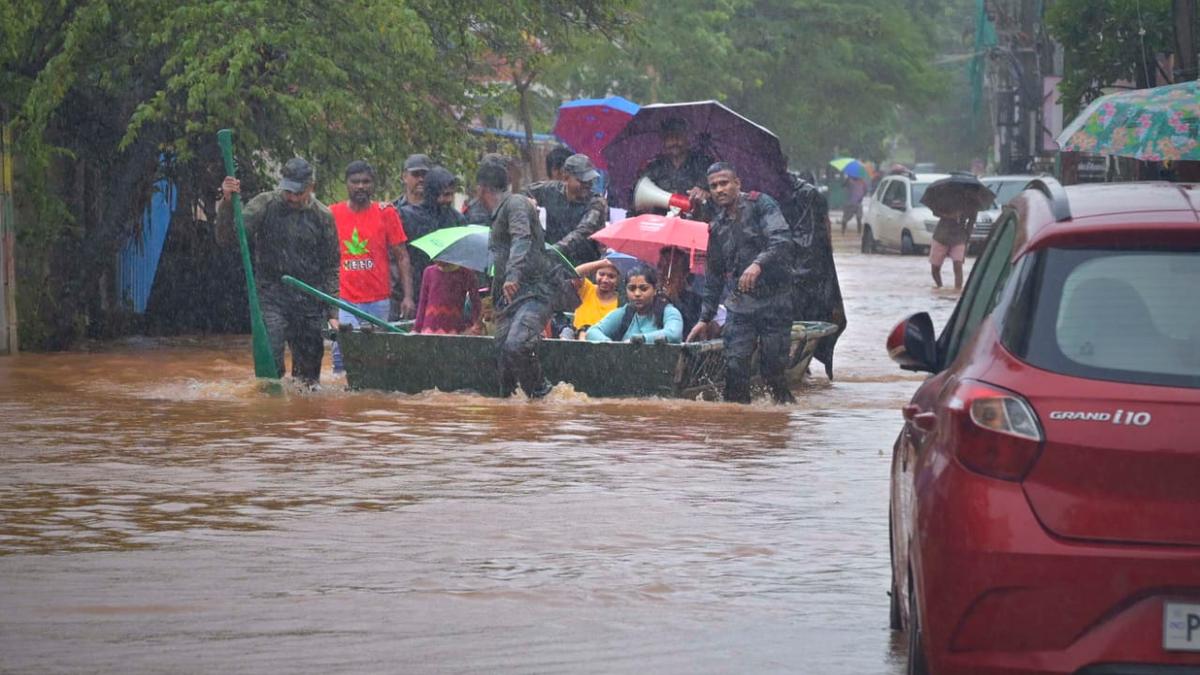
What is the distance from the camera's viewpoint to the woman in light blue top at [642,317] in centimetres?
1501

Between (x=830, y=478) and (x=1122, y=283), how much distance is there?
633 centimetres

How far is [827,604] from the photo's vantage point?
776cm

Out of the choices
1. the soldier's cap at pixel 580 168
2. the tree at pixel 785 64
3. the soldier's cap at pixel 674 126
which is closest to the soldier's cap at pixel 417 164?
the soldier's cap at pixel 580 168

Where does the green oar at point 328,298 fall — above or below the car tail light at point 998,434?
above

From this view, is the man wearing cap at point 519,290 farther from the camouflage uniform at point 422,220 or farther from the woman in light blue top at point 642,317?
the camouflage uniform at point 422,220

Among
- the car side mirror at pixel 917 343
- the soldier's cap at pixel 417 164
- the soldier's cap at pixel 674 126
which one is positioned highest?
the soldier's cap at pixel 674 126

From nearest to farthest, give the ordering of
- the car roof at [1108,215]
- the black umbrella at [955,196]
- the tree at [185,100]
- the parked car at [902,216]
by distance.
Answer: the car roof at [1108,215] < the tree at [185,100] < the black umbrella at [955,196] < the parked car at [902,216]

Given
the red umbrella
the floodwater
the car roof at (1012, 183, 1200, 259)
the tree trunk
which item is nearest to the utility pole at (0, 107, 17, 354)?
the floodwater

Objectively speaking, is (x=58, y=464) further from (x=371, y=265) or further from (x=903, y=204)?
(x=903, y=204)

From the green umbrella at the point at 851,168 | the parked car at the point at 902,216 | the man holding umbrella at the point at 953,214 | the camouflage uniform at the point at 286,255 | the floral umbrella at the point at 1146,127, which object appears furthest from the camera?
the green umbrella at the point at 851,168

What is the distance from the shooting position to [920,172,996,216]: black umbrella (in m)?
31.6

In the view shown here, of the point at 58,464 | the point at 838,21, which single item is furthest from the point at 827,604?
the point at 838,21

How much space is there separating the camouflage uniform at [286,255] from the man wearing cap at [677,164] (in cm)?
296

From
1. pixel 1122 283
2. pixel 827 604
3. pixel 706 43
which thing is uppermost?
pixel 706 43
